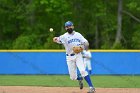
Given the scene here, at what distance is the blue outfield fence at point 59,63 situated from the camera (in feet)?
76.0

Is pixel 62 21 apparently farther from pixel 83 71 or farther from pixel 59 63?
pixel 83 71

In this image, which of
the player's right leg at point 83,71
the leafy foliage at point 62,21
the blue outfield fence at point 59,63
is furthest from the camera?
the leafy foliage at point 62,21

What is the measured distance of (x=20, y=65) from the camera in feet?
77.7

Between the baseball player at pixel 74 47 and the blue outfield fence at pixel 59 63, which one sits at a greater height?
the baseball player at pixel 74 47

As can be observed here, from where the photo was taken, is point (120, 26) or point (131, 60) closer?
point (131, 60)

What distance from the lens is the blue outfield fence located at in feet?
76.0

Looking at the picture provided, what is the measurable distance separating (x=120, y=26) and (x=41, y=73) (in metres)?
13.3

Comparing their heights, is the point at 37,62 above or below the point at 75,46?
below

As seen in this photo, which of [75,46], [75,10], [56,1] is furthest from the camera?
[75,10]

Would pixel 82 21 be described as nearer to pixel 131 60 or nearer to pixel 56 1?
pixel 56 1

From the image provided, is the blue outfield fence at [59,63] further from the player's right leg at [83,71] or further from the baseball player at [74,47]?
the player's right leg at [83,71]

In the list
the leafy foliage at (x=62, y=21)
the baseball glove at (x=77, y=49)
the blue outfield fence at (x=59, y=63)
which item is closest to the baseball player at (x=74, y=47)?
the baseball glove at (x=77, y=49)

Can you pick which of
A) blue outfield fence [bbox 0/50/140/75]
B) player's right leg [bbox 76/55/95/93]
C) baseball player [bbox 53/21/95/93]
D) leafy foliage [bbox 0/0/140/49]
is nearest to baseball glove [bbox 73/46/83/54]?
baseball player [bbox 53/21/95/93]

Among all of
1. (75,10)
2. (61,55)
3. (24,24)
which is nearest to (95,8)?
(75,10)
